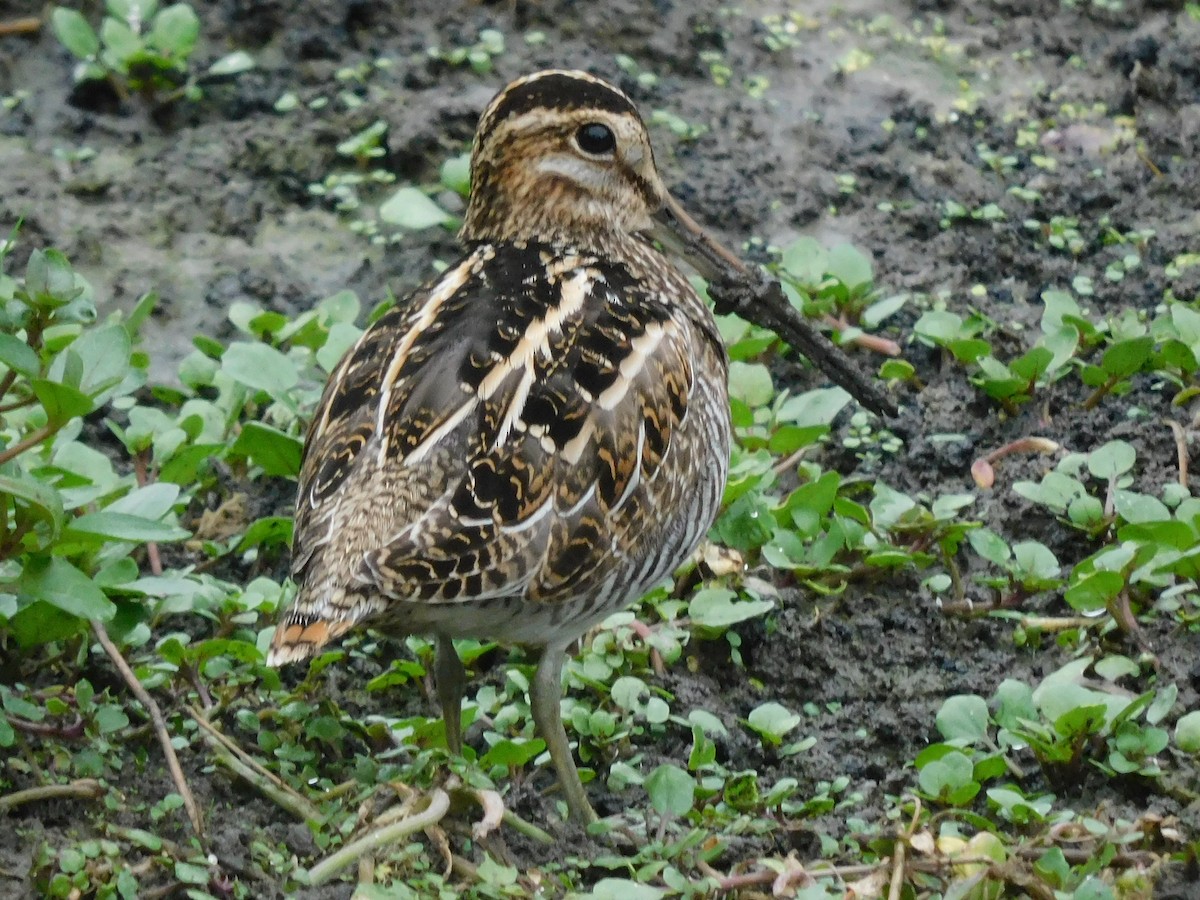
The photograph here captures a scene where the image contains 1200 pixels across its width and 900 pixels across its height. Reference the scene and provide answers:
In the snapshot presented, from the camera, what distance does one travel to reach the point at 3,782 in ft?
10.8

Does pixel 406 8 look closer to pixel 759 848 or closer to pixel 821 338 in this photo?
pixel 821 338

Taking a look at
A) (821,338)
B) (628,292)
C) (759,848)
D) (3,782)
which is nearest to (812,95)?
(821,338)

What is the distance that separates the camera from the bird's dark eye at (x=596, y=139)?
4.18m

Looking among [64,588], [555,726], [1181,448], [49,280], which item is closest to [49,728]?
[64,588]

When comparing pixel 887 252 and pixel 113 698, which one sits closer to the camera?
pixel 113 698

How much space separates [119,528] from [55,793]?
498 millimetres

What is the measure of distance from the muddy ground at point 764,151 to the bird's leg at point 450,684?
931 millimetres

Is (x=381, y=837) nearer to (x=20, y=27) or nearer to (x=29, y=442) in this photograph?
(x=29, y=442)

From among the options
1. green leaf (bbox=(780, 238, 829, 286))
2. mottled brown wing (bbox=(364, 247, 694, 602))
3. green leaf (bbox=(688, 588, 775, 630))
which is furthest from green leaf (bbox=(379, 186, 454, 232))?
green leaf (bbox=(688, 588, 775, 630))

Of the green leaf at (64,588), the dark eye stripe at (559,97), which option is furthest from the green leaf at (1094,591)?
the green leaf at (64,588)

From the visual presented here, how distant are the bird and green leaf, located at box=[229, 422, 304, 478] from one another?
472 mm

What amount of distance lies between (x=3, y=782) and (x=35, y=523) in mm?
486

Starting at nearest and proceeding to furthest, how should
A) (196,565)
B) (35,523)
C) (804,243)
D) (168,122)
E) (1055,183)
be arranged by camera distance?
(35,523)
(196,565)
(804,243)
(1055,183)
(168,122)

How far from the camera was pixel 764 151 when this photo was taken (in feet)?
19.8
